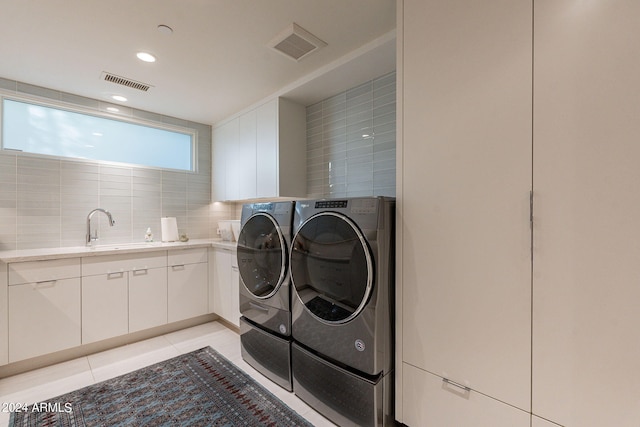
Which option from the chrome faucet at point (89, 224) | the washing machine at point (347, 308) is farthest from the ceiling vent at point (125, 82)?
the washing machine at point (347, 308)

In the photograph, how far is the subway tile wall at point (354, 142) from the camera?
2225mm

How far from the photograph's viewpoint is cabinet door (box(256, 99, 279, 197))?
2732mm

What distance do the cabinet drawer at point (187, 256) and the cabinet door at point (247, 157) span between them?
76 centimetres

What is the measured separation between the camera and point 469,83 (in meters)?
1.20

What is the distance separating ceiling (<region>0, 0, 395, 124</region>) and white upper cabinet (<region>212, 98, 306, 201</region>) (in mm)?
196

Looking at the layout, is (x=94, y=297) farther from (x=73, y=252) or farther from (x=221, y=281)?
(x=221, y=281)

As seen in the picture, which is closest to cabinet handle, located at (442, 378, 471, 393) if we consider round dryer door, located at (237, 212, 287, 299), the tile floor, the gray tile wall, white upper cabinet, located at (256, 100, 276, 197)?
the tile floor

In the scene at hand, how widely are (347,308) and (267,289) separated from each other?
73cm

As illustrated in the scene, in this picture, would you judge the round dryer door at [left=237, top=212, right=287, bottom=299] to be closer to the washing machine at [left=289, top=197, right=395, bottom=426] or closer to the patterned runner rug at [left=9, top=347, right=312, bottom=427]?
the washing machine at [left=289, top=197, right=395, bottom=426]

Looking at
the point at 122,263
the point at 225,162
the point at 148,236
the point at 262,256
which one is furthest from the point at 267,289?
the point at 225,162

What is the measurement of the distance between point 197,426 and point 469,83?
7.46 feet

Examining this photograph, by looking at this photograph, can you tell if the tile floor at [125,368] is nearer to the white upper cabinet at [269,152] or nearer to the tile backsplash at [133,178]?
the tile backsplash at [133,178]

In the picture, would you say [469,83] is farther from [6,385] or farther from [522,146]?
[6,385]

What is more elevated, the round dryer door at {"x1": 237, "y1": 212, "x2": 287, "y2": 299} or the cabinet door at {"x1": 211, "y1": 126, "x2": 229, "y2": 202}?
the cabinet door at {"x1": 211, "y1": 126, "x2": 229, "y2": 202}
